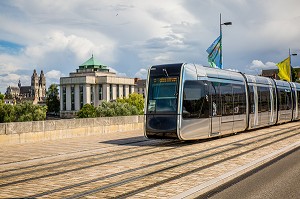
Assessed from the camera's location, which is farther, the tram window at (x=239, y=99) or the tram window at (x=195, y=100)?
the tram window at (x=239, y=99)

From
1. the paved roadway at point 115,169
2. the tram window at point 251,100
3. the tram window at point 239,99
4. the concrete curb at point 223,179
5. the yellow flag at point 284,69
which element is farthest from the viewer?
the yellow flag at point 284,69

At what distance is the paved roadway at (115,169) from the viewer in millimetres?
7942

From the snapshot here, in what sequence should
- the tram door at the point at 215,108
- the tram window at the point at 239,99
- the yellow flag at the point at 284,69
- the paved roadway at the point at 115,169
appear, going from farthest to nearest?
the yellow flag at the point at 284,69 < the tram window at the point at 239,99 < the tram door at the point at 215,108 < the paved roadway at the point at 115,169

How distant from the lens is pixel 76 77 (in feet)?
597

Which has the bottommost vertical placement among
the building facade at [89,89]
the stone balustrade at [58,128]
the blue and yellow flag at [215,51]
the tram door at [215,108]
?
the stone balustrade at [58,128]

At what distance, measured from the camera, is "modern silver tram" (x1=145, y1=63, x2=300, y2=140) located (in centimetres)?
1583

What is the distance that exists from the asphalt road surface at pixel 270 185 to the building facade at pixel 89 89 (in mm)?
168738

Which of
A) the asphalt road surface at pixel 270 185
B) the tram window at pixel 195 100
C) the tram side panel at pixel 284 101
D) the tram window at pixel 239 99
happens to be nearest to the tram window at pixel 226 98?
the tram window at pixel 239 99

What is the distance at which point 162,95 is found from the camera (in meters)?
16.2

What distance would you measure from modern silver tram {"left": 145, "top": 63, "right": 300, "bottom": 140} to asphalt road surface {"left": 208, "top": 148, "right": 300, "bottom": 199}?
5.34 meters

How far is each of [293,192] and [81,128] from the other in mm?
15849

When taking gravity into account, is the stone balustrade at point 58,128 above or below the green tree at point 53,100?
below

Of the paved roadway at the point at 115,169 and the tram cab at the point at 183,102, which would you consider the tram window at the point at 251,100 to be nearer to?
the tram cab at the point at 183,102

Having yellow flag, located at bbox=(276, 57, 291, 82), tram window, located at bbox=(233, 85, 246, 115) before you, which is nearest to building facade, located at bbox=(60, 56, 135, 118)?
yellow flag, located at bbox=(276, 57, 291, 82)
